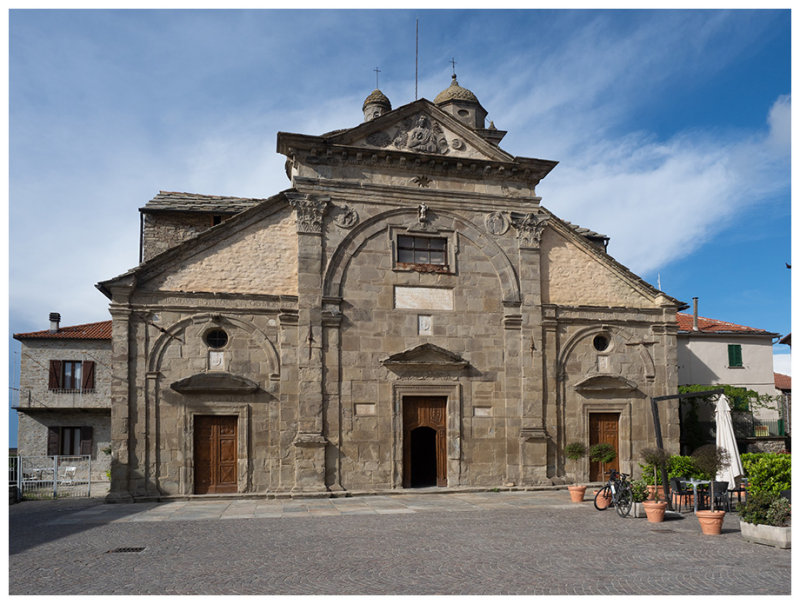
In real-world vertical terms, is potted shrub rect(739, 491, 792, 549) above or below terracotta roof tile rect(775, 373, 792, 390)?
below

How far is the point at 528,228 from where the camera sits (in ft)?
74.1

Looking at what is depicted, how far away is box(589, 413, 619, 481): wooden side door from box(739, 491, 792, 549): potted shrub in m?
9.42

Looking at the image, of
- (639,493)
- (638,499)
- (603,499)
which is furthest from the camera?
(603,499)

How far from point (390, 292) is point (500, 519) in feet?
26.2

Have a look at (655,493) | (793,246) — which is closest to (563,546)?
(655,493)

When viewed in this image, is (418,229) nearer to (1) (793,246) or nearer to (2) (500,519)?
(2) (500,519)

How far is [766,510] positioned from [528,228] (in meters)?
12.0

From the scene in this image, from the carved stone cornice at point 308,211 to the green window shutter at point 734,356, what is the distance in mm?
18011

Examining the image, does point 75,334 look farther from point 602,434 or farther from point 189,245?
point 602,434

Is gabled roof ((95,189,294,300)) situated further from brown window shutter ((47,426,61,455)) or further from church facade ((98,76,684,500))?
brown window shutter ((47,426,61,455))

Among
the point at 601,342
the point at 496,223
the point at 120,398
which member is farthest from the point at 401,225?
the point at 120,398

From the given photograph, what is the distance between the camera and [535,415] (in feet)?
70.8

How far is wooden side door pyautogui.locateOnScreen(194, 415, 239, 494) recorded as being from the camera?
19.5 meters

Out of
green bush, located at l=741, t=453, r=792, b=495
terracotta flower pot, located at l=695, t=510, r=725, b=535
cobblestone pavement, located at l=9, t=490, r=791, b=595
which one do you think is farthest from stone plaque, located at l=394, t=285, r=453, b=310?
terracotta flower pot, located at l=695, t=510, r=725, b=535
